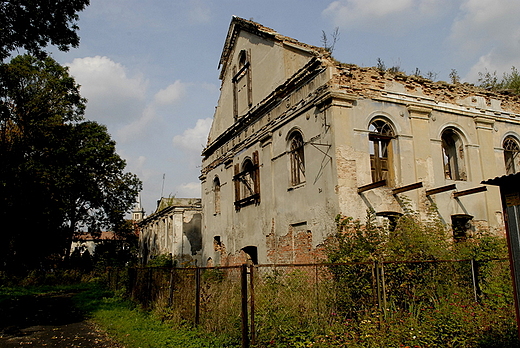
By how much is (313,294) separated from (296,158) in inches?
289

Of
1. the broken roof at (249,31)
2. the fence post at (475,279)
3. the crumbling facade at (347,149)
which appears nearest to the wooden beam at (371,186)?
the crumbling facade at (347,149)

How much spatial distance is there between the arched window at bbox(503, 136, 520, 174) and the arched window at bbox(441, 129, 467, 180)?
2480 mm

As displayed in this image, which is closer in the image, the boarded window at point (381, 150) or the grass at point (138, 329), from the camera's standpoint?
the grass at point (138, 329)

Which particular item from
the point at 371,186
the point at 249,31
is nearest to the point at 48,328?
the point at 371,186

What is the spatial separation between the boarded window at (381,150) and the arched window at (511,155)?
5598mm

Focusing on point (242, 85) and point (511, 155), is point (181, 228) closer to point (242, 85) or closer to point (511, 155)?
point (242, 85)

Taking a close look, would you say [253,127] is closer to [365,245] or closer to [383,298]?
[365,245]

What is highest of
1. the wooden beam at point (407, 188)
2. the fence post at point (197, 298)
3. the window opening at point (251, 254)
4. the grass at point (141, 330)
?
the wooden beam at point (407, 188)

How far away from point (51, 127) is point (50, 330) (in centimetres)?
1789

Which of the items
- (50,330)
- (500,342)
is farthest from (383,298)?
(50,330)

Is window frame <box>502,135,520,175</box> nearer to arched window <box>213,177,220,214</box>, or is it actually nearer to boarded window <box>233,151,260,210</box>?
boarded window <box>233,151,260,210</box>

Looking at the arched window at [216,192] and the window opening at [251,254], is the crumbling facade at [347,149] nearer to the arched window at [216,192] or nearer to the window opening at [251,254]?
the window opening at [251,254]

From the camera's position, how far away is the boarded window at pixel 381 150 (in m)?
13.3

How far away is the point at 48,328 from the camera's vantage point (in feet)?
38.3
